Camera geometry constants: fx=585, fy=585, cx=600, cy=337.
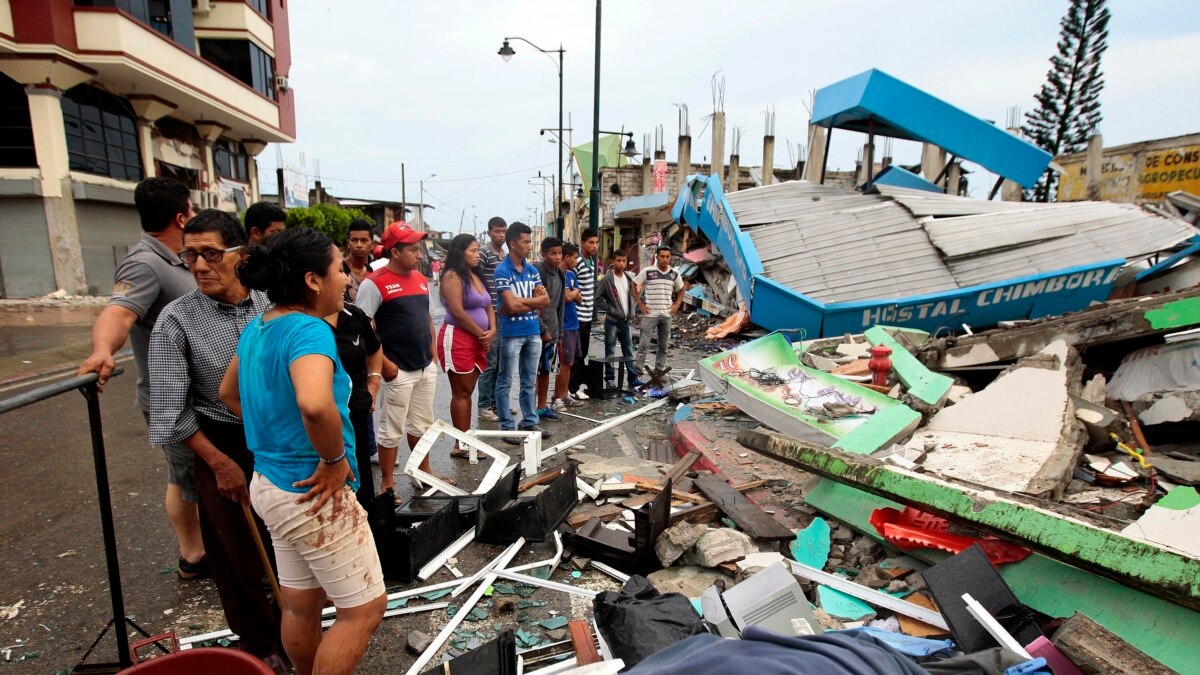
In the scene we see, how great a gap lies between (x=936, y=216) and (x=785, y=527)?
26.6ft

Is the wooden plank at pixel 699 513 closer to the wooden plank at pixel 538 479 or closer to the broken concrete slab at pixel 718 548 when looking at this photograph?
the broken concrete slab at pixel 718 548

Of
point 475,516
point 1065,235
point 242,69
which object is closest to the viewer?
point 475,516

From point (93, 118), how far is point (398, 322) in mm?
18569

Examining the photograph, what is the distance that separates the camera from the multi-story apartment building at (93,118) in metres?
14.4

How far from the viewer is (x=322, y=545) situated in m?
1.94

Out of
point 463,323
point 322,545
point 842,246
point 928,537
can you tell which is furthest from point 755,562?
point 842,246

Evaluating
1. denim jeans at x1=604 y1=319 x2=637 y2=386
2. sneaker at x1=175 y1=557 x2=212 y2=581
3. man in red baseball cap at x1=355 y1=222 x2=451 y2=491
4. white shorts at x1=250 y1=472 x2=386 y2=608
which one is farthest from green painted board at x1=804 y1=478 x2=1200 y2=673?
denim jeans at x1=604 y1=319 x2=637 y2=386

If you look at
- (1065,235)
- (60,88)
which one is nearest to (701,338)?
(1065,235)

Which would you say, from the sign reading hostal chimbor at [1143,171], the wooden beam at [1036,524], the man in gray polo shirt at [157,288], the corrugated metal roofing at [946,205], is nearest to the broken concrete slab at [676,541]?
the wooden beam at [1036,524]

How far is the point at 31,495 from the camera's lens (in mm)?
4242

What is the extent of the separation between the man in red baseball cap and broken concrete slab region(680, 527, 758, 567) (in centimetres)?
213

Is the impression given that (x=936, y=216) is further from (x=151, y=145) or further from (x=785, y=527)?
(x=151, y=145)

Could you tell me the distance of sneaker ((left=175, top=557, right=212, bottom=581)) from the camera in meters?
3.19

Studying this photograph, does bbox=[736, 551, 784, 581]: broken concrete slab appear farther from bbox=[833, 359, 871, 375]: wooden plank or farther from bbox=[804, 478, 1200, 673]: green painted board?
bbox=[833, 359, 871, 375]: wooden plank
